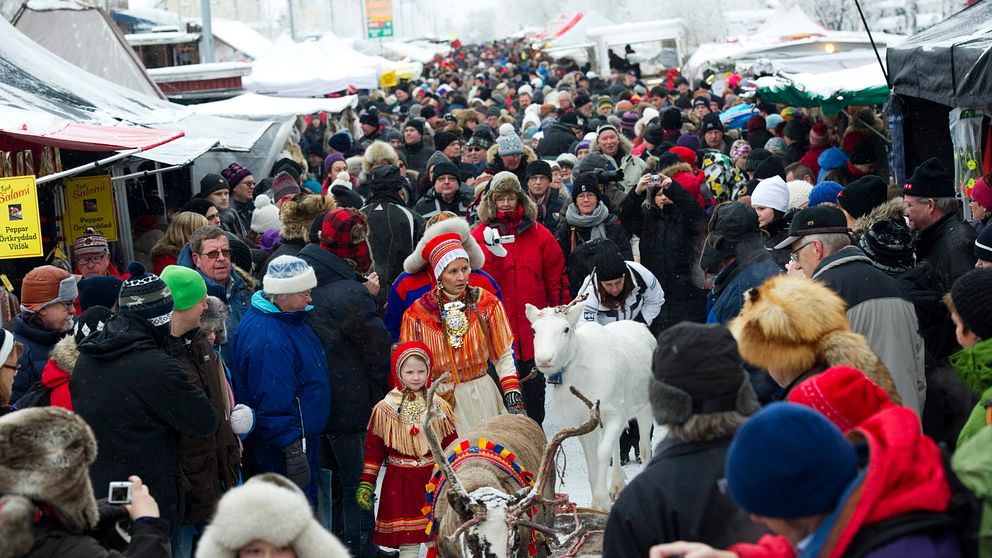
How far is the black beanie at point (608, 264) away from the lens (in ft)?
22.4

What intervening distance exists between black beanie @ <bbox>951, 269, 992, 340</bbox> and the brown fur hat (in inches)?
111

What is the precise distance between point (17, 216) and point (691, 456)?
14.9 ft

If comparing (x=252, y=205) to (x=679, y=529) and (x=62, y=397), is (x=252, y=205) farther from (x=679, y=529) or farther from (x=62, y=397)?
(x=679, y=529)

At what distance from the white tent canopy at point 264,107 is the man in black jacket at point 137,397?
1024 cm

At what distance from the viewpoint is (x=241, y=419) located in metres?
5.36

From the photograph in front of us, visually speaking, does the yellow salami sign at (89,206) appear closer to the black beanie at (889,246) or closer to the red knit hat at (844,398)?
the black beanie at (889,246)

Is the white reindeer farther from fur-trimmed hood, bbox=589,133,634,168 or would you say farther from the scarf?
fur-trimmed hood, bbox=589,133,634,168

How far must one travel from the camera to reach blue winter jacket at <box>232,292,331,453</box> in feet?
18.3

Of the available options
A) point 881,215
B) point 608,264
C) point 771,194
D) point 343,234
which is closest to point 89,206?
point 343,234

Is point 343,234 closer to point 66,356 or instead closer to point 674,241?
point 66,356

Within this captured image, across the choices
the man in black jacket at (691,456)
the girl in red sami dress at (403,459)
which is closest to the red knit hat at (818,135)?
the girl in red sami dress at (403,459)

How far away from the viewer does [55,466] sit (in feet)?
10.1

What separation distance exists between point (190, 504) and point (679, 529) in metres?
2.70

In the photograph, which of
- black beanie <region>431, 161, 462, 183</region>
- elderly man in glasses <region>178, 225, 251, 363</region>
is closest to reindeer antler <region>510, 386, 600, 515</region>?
elderly man in glasses <region>178, 225, 251, 363</region>
